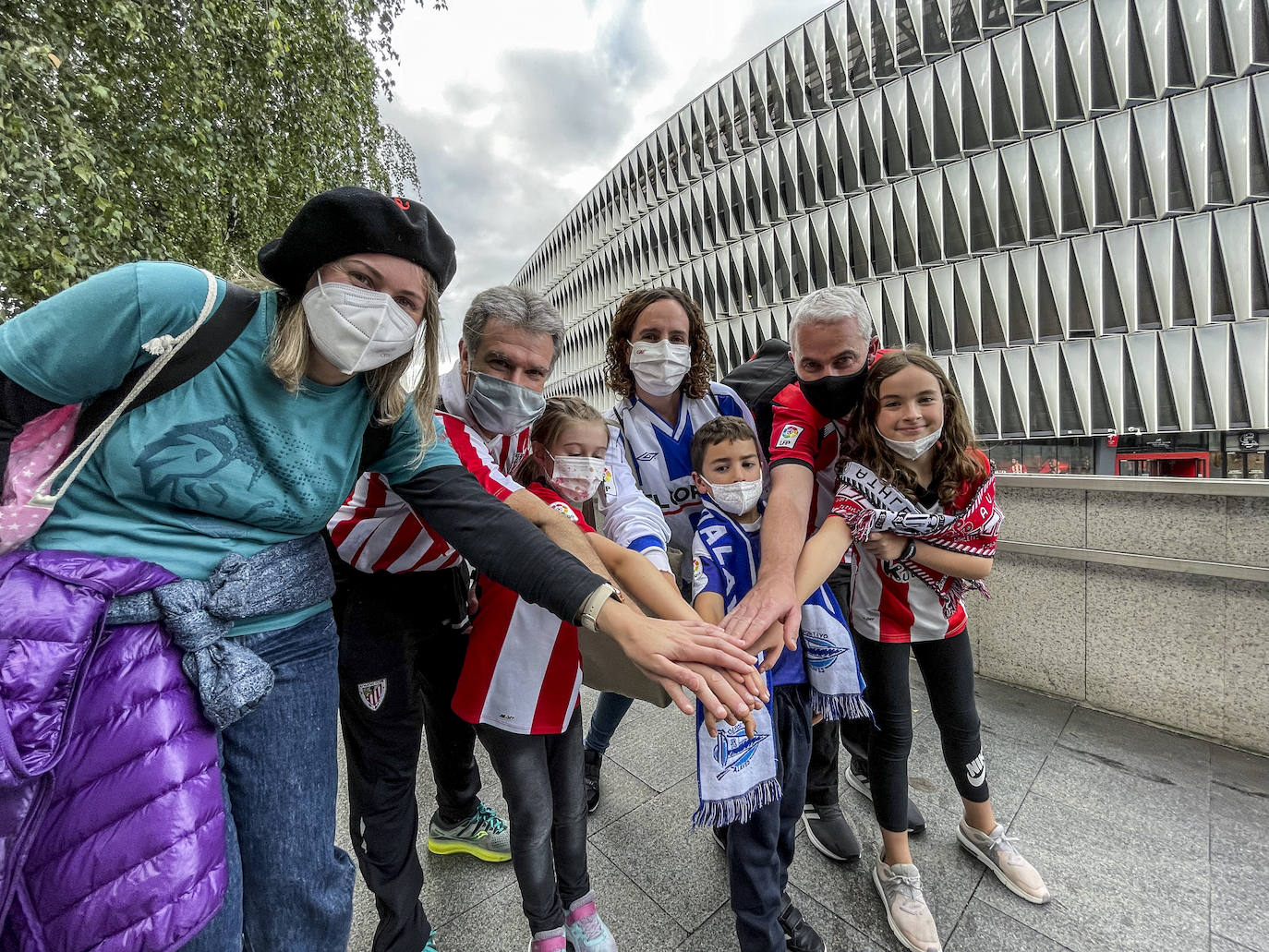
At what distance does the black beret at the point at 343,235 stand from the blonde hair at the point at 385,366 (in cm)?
6

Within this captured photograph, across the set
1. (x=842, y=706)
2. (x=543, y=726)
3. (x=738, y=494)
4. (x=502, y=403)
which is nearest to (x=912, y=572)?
(x=842, y=706)

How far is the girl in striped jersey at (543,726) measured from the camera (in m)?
1.85

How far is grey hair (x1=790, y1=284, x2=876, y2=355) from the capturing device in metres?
2.21

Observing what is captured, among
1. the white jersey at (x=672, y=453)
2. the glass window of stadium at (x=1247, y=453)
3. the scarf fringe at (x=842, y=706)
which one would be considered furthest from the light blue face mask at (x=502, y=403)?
the glass window of stadium at (x=1247, y=453)

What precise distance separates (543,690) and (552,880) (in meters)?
0.69

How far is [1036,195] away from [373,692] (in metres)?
30.3

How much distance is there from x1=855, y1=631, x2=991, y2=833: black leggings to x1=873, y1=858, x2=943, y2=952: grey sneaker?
0.16 metres

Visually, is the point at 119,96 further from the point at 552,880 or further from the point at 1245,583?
the point at 1245,583

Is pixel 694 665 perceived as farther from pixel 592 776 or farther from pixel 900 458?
pixel 592 776

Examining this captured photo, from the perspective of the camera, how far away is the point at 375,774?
1862 mm

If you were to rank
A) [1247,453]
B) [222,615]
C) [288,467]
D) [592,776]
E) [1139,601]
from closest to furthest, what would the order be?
[222,615] → [288,467] → [592,776] → [1139,601] → [1247,453]

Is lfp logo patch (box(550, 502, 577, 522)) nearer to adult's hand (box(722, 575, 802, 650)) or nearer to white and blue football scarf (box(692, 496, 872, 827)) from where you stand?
white and blue football scarf (box(692, 496, 872, 827))

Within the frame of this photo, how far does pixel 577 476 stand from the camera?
2107 millimetres

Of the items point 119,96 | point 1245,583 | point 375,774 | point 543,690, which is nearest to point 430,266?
point 543,690
